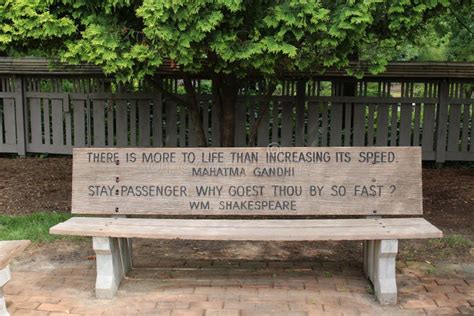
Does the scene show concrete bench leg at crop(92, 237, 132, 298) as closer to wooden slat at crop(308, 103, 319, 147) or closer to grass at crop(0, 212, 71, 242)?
grass at crop(0, 212, 71, 242)

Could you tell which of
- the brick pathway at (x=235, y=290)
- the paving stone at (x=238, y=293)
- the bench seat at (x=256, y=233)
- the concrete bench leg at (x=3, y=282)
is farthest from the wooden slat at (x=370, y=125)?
the concrete bench leg at (x=3, y=282)

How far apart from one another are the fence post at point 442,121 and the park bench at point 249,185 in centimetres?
467

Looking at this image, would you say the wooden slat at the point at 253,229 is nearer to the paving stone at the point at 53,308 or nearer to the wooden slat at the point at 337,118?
the paving stone at the point at 53,308

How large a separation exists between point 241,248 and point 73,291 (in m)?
1.60

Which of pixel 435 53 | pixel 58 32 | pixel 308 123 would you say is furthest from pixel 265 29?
pixel 435 53

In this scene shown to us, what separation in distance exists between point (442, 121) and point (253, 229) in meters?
5.55

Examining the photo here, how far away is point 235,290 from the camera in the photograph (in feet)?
13.2

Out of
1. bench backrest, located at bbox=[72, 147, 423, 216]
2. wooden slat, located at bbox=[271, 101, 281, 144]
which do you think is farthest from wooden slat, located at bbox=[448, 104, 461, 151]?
bench backrest, located at bbox=[72, 147, 423, 216]

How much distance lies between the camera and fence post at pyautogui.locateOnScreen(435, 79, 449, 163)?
8305mm

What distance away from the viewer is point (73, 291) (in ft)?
13.2

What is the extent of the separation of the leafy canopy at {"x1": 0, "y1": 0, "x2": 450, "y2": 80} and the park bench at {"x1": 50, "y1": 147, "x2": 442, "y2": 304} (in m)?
0.84

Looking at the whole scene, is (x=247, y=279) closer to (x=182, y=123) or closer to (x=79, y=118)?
(x=182, y=123)

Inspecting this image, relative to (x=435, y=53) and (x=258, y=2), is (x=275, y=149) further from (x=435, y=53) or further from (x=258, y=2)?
(x=435, y=53)

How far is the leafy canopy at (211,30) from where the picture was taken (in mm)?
4137
